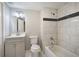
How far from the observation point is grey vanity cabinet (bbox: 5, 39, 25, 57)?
112 inches

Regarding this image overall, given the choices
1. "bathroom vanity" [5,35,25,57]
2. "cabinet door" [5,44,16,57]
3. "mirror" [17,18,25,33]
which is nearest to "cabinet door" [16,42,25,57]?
"bathroom vanity" [5,35,25,57]

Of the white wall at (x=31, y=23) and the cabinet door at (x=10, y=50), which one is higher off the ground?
the white wall at (x=31, y=23)

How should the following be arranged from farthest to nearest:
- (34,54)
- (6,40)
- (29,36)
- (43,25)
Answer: (29,36) < (43,25) < (34,54) < (6,40)

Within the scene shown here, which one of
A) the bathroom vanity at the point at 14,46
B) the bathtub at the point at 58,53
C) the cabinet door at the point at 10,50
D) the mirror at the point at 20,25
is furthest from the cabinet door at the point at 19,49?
the mirror at the point at 20,25

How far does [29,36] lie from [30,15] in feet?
3.66

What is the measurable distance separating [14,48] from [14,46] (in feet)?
0.25

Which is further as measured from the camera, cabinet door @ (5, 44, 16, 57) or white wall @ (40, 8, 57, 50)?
white wall @ (40, 8, 57, 50)

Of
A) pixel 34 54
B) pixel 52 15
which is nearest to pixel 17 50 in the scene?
pixel 34 54

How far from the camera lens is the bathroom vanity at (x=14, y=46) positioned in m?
2.86

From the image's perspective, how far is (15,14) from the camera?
12.6 ft

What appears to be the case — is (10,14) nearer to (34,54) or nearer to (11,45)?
(11,45)

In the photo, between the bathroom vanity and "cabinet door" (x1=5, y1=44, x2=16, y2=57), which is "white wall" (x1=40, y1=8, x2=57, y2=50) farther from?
"cabinet door" (x1=5, y1=44, x2=16, y2=57)

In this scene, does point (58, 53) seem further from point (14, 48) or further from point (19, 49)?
point (14, 48)

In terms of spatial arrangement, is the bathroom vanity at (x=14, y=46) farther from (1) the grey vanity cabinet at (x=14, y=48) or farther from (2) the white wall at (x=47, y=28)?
(2) the white wall at (x=47, y=28)
